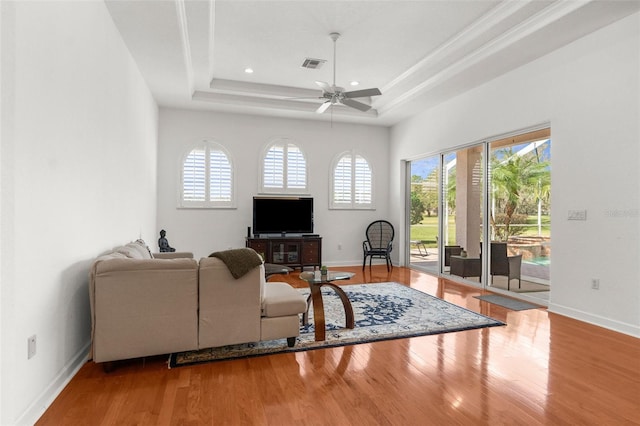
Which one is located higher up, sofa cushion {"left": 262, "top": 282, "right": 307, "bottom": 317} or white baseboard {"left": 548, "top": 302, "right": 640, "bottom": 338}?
sofa cushion {"left": 262, "top": 282, "right": 307, "bottom": 317}

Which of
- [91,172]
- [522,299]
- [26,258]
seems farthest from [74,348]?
[522,299]

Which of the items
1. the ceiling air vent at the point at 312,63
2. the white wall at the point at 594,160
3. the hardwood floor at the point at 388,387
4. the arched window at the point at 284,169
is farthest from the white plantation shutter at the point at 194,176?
the white wall at the point at 594,160

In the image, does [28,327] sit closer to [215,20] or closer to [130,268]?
[130,268]

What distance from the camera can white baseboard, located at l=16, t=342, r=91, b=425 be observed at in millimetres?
1980

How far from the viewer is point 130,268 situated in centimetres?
260

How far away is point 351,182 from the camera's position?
25.8 feet

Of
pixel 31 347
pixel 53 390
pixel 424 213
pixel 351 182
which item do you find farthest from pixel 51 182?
pixel 424 213

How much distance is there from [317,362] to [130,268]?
5.14 ft

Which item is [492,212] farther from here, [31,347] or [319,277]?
[31,347]

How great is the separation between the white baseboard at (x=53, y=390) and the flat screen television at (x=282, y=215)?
4147mm

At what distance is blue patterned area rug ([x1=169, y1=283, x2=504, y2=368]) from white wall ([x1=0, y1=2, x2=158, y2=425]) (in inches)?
35.0

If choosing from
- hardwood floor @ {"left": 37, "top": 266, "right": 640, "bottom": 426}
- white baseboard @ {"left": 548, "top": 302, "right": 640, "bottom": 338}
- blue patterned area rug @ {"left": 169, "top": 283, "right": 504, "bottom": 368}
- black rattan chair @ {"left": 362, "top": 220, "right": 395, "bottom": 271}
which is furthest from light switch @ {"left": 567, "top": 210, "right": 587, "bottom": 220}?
black rattan chair @ {"left": 362, "top": 220, "right": 395, "bottom": 271}

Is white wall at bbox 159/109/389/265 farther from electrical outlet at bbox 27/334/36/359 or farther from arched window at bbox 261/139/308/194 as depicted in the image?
electrical outlet at bbox 27/334/36/359

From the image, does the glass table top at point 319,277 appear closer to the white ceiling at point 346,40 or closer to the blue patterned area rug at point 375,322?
the blue patterned area rug at point 375,322
